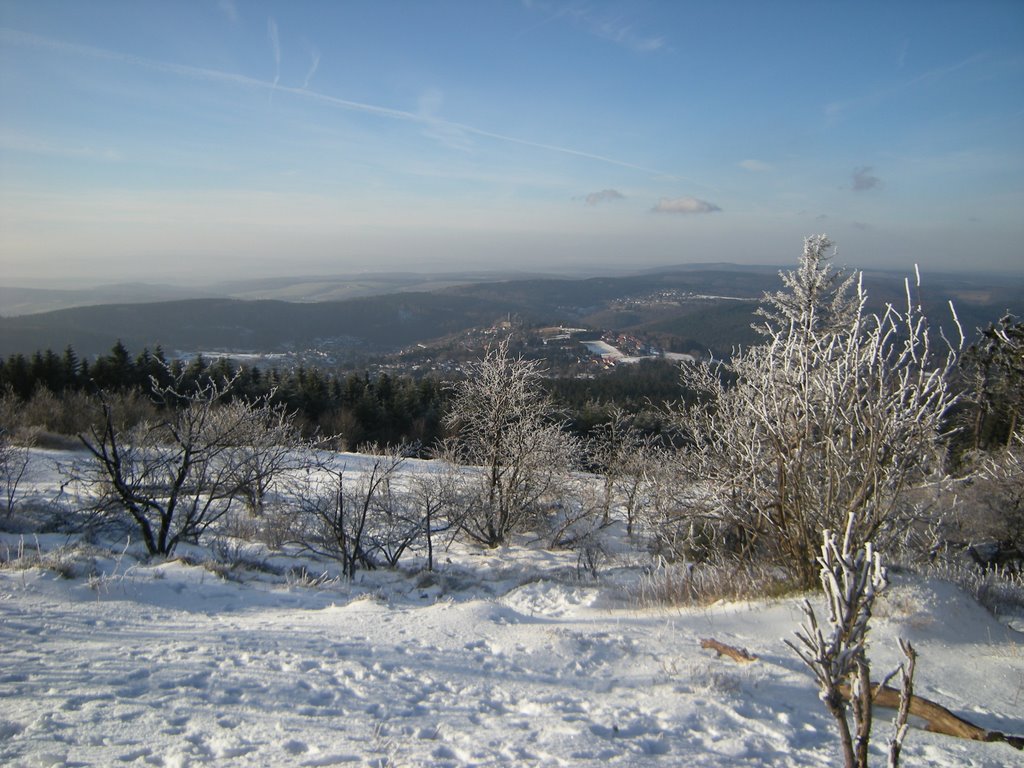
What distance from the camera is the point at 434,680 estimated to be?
3.86 metres

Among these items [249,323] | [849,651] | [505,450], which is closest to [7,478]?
[505,450]

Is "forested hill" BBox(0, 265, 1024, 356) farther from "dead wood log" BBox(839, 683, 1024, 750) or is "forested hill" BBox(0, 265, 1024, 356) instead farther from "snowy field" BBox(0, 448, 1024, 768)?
"dead wood log" BBox(839, 683, 1024, 750)

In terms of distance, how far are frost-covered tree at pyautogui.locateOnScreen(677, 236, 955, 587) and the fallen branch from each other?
1.36m

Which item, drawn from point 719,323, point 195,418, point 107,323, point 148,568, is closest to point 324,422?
point 195,418

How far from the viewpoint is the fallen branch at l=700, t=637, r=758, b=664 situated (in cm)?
415

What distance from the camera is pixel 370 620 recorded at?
17.0 feet

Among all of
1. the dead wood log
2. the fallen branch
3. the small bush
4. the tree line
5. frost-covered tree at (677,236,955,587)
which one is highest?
frost-covered tree at (677,236,955,587)

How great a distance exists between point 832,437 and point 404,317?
80968mm

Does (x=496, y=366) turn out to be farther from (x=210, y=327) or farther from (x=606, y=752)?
(x=210, y=327)

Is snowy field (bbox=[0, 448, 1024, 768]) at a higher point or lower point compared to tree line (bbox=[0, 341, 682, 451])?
higher

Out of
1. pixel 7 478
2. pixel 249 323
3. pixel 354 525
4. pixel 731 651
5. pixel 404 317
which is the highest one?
pixel 404 317

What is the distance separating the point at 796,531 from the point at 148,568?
23.6 feet

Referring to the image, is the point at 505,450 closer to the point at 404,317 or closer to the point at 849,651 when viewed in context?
the point at 849,651

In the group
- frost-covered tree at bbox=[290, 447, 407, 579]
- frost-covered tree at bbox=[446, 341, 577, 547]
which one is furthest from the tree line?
frost-covered tree at bbox=[290, 447, 407, 579]
